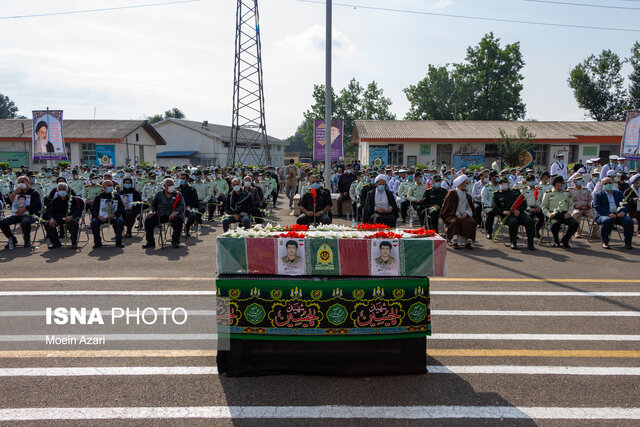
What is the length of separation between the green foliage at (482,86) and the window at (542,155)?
22036 millimetres

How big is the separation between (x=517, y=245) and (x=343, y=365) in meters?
9.03

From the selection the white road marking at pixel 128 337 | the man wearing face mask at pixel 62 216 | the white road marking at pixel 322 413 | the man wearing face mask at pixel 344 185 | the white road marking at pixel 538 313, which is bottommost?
the white road marking at pixel 322 413

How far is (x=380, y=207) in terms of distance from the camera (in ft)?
36.7

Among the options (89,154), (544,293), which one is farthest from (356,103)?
(544,293)

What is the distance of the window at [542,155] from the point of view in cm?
4104

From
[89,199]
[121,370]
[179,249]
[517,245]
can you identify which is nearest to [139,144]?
[89,199]

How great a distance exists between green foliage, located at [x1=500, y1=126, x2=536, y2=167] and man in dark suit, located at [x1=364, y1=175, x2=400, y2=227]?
2973 cm

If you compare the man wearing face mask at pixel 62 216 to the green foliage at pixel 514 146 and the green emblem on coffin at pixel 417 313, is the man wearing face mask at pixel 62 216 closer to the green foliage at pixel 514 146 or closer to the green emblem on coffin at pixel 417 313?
the green emblem on coffin at pixel 417 313

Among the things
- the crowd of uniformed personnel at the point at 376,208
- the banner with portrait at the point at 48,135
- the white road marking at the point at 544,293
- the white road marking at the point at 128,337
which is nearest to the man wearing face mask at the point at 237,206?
the crowd of uniformed personnel at the point at 376,208

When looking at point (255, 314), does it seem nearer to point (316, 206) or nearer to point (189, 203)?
point (316, 206)

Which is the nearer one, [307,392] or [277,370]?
[307,392]

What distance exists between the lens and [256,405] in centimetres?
391

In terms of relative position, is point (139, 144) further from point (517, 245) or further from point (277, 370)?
point (277, 370)

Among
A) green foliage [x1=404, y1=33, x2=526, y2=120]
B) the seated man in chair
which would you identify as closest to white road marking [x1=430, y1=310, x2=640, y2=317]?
the seated man in chair
